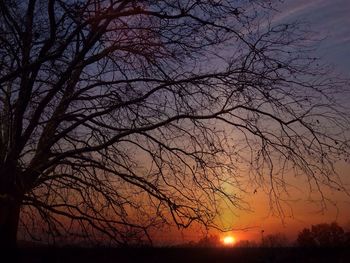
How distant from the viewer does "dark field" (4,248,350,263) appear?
11.3m

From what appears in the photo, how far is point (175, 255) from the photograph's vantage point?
41.7 feet

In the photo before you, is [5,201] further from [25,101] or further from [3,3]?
[3,3]

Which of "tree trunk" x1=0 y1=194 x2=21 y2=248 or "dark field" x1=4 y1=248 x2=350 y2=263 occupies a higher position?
"tree trunk" x1=0 y1=194 x2=21 y2=248

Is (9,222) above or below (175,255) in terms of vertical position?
above

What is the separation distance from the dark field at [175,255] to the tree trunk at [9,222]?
23cm

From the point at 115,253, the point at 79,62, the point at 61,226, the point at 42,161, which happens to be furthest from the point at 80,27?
the point at 115,253

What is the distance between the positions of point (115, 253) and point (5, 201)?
262 cm

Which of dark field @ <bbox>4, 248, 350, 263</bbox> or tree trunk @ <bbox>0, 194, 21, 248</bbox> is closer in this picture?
tree trunk @ <bbox>0, 194, 21, 248</bbox>

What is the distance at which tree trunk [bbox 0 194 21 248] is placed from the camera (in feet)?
33.1

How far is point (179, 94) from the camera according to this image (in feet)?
34.1

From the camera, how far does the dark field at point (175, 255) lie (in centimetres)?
1125

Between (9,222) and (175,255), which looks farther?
(175,255)

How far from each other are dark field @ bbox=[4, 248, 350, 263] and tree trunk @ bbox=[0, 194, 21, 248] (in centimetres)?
23

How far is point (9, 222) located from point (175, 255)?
13.4ft
